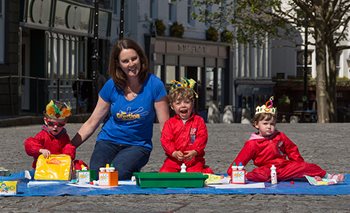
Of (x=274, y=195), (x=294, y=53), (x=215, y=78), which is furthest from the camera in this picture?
(x=294, y=53)

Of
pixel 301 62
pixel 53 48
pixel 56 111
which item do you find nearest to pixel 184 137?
pixel 56 111

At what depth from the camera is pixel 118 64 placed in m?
11.6

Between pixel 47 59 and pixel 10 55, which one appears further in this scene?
pixel 47 59

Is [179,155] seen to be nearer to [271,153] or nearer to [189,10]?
[271,153]

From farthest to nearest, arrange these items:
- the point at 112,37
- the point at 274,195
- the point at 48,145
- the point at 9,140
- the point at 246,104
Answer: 1. the point at 246,104
2. the point at 112,37
3. the point at 9,140
4. the point at 48,145
5. the point at 274,195

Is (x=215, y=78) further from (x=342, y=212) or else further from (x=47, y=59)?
(x=342, y=212)

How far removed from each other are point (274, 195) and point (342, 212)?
129 cm

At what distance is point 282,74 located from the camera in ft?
222

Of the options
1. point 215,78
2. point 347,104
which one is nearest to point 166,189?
point 215,78

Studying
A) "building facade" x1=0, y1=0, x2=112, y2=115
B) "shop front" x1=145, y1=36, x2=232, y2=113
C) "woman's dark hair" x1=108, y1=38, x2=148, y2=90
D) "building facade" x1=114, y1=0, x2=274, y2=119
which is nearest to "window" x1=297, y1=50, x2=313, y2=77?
"building facade" x1=114, y1=0, x2=274, y2=119

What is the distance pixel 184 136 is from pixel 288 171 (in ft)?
3.33

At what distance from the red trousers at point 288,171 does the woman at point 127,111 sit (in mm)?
1033

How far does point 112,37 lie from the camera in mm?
44719

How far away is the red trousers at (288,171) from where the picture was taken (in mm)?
11227
